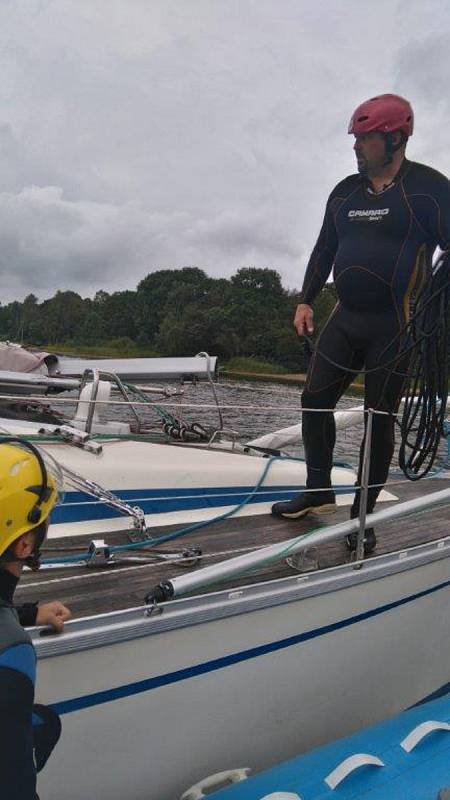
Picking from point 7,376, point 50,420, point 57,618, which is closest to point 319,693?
point 57,618

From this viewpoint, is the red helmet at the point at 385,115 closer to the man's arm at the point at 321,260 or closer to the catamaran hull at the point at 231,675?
the man's arm at the point at 321,260

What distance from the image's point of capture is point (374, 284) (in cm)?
308

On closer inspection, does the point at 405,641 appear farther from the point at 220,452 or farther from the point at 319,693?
the point at 220,452

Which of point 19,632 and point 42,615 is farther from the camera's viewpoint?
point 42,615

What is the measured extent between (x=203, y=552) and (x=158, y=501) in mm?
564

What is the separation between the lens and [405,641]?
119 inches

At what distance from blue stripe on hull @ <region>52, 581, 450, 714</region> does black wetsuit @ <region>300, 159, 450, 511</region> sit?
0.73 meters

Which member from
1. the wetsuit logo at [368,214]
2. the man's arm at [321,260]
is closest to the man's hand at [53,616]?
the man's arm at [321,260]

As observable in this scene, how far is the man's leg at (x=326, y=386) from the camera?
3.30 metres

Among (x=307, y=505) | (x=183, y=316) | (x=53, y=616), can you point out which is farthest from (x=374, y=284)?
(x=183, y=316)

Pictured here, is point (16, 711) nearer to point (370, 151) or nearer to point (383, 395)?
point (383, 395)

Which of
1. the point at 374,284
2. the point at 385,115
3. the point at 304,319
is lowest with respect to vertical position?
the point at 304,319

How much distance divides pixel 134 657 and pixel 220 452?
2.05m

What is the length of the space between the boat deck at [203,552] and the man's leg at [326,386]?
40cm
